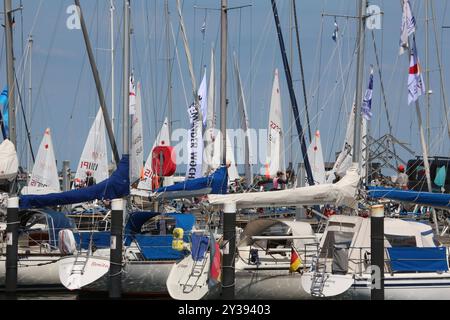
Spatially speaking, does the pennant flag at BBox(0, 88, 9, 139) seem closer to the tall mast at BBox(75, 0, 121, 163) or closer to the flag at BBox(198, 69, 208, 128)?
the tall mast at BBox(75, 0, 121, 163)

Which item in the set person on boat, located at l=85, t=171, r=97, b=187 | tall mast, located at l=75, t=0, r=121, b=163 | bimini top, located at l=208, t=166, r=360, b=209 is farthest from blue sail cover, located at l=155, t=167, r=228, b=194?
person on boat, located at l=85, t=171, r=97, b=187

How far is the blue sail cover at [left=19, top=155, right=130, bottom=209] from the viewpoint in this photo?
2366cm

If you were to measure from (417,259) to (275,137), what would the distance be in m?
22.6

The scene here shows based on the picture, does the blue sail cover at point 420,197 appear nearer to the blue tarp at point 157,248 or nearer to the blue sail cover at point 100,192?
the blue tarp at point 157,248

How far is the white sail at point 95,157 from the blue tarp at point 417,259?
2577 cm

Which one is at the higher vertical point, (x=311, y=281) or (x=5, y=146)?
(x=5, y=146)

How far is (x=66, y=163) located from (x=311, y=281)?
17742 millimetres

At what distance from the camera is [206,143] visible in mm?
29047

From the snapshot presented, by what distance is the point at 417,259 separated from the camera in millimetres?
20484

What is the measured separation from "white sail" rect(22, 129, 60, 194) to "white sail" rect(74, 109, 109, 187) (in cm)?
117

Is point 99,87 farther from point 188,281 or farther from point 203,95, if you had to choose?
point 203,95

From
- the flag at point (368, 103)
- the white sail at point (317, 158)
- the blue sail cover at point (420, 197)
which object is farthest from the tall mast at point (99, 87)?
the white sail at point (317, 158)
